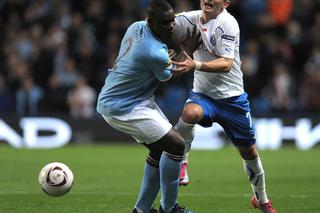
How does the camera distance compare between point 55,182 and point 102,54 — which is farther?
point 102,54

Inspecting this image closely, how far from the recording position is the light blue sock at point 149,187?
8.09 meters

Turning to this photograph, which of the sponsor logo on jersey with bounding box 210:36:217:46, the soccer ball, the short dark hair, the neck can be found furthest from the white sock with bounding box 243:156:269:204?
the short dark hair

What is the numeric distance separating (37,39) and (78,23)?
3.67 feet

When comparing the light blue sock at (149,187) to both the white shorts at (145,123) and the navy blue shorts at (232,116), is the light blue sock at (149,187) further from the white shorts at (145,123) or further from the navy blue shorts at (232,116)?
the navy blue shorts at (232,116)

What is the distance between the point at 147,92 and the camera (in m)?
7.86

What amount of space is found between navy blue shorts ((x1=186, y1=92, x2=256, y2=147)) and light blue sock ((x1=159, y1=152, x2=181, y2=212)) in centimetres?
104

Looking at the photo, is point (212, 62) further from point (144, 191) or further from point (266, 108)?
point (266, 108)

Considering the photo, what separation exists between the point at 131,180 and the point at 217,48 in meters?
4.14

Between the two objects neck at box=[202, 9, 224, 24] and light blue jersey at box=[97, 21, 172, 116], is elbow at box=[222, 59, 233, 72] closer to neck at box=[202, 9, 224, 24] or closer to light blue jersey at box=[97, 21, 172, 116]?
neck at box=[202, 9, 224, 24]

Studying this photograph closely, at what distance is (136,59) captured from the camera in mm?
7547

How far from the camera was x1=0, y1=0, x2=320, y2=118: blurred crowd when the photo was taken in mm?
19225

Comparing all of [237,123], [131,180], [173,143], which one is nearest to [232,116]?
[237,123]

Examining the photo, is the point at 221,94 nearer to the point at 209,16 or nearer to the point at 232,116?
the point at 232,116

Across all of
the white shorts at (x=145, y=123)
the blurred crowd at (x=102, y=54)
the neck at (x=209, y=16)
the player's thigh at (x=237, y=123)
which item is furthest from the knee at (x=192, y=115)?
the blurred crowd at (x=102, y=54)
